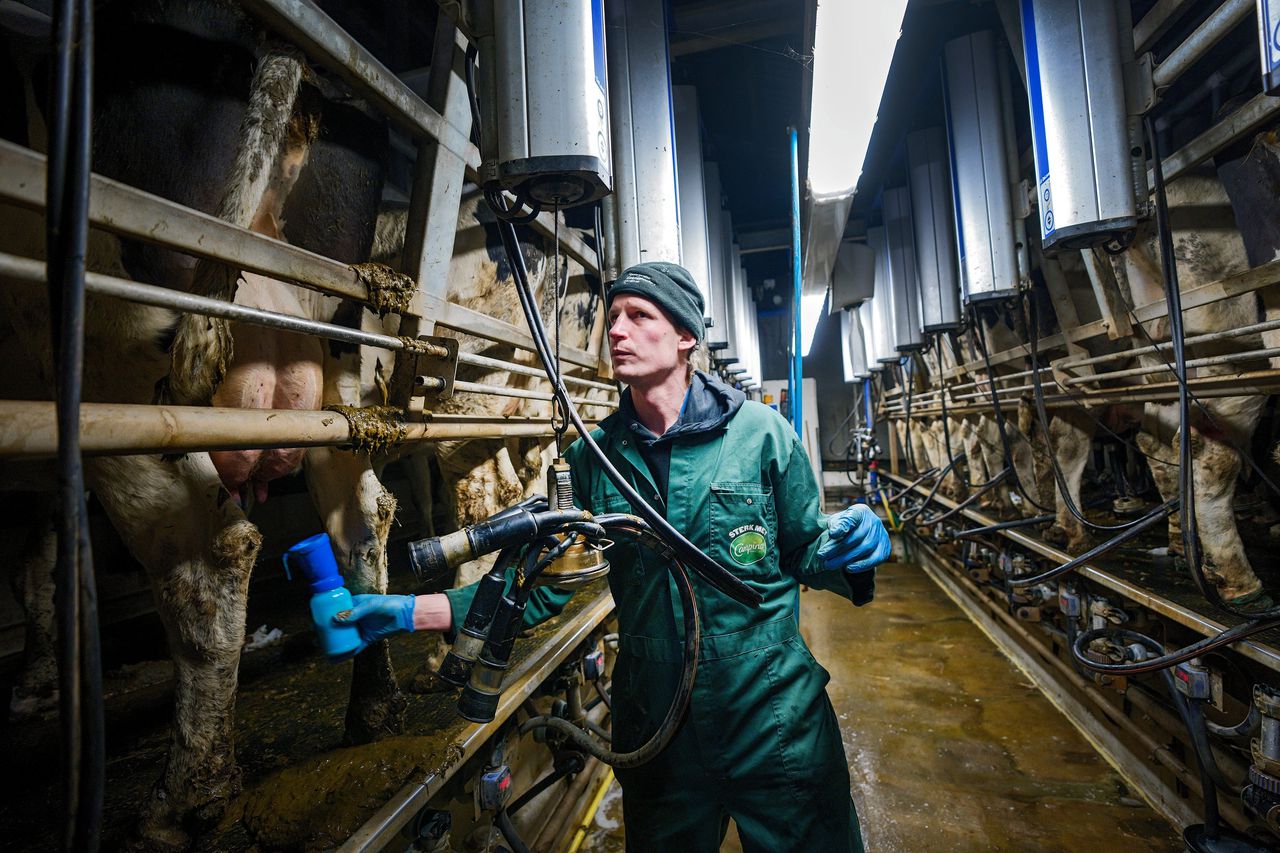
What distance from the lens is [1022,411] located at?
13.3 ft

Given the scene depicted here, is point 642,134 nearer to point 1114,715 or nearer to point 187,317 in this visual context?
point 187,317

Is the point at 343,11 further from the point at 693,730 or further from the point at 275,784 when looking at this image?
the point at 693,730

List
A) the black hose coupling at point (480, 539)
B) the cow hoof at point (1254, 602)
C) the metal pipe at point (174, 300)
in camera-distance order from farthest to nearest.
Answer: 1. the cow hoof at point (1254, 602)
2. the black hose coupling at point (480, 539)
3. the metal pipe at point (174, 300)

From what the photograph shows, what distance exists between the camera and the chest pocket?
140 cm

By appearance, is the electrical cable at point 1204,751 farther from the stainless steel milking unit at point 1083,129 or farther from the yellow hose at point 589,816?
the yellow hose at point 589,816

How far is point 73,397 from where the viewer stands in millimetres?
533

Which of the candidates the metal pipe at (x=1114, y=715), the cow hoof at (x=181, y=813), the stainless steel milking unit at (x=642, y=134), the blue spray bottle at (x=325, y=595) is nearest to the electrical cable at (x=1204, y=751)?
the metal pipe at (x=1114, y=715)

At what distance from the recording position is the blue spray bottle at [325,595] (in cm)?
97

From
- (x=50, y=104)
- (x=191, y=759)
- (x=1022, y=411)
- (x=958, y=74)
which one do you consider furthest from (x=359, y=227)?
(x=1022, y=411)

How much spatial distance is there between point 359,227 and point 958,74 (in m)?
4.11

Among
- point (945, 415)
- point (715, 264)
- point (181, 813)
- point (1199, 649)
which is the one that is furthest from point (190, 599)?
point (945, 415)

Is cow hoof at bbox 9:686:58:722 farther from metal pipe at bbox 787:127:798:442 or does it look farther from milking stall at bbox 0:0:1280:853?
metal pipe at bbox 787:127:798:442

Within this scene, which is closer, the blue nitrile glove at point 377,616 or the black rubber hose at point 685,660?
the blue nitrile glove at point 377,616

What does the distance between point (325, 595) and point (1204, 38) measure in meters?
2.76
